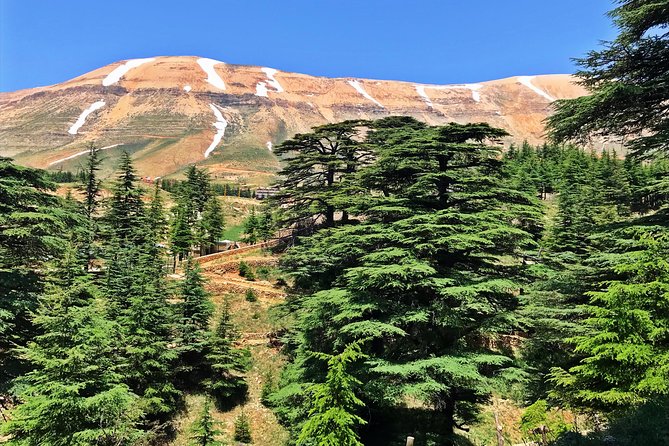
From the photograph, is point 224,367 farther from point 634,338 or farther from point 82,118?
point 82,118

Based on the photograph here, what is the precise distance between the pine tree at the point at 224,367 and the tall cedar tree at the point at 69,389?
27.7 feet

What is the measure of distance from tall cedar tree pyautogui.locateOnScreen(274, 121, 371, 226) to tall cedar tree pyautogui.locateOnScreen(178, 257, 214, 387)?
5.86m

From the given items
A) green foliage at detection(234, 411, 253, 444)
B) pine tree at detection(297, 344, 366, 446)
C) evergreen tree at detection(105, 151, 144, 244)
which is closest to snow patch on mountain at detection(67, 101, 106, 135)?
evergreen tree at detection(105, 151, 144, 244)

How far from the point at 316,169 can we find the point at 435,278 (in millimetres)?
15176

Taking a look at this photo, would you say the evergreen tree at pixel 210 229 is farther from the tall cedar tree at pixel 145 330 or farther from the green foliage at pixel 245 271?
the tall cedar tree at pixel 145 330

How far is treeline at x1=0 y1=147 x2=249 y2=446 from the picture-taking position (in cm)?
1071

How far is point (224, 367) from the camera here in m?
20.3

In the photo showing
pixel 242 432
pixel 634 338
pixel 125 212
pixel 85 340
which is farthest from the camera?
pixel 125 212

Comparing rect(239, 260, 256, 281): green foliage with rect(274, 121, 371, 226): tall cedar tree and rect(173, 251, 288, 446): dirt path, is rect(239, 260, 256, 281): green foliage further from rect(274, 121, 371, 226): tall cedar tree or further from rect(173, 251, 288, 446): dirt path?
rect(274, 121, 371, 226): tall cedar tree

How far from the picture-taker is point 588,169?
5731 centimetres

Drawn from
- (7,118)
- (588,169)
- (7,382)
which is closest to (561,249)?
(7,382)

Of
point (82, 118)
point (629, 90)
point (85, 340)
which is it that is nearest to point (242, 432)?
point (85, 340)

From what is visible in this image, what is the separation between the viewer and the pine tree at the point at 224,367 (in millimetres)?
20141

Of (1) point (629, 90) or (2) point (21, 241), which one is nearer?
(1) point (629, 90)
